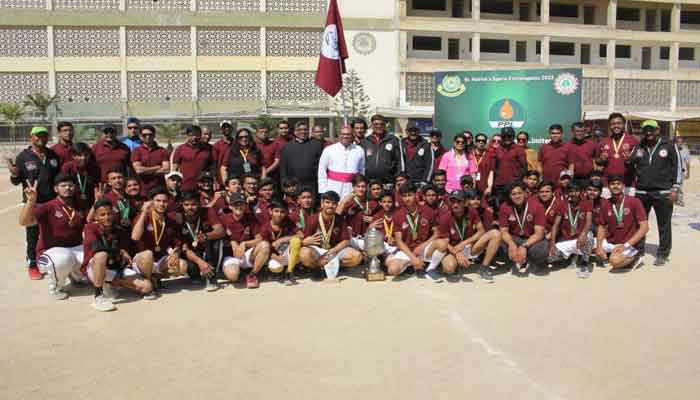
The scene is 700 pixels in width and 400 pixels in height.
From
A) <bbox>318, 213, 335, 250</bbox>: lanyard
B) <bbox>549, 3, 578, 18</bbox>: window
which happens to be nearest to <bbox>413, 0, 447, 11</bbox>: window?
<bbox>549, 3, 578, 18</bbox>: window

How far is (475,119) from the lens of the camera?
1127 centimetres

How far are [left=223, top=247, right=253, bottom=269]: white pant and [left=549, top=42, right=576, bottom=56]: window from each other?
39.5 metres

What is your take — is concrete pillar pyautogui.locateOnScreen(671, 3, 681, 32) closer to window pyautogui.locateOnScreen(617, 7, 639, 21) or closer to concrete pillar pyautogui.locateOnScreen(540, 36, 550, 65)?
window pyautogui.locateOnScreen(617, 7, 639, 21)

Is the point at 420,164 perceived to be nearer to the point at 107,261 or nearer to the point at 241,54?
the point at 107,261

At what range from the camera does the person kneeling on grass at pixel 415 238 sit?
648 cm

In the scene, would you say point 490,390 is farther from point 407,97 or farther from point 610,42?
point 610,42

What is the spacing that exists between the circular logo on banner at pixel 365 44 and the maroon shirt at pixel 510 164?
29911 mm

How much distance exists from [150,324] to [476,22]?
36.2 m

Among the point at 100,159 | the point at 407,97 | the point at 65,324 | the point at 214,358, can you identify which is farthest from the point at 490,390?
the point at 407,97

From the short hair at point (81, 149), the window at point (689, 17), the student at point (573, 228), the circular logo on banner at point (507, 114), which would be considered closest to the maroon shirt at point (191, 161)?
the short hair at point (81, 149)

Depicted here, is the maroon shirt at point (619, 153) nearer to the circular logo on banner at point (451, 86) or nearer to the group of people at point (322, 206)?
the group of people at point (322, 206)

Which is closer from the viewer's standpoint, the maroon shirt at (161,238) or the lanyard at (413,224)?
the maroon shirt at (161,238)

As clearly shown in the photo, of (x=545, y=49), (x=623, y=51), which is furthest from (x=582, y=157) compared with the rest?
(x=623, y=51)

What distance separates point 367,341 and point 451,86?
793cm
